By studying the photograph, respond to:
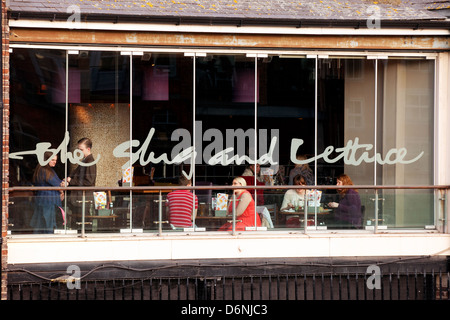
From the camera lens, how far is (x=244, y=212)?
1209 cm

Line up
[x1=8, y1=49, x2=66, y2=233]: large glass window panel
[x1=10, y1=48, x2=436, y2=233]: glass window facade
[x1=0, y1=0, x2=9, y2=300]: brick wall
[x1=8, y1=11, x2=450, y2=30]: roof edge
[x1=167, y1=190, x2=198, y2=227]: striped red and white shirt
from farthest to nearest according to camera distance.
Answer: [x1=10, y1=48, x2=436, y2=233]: glass window facade, [x1=167, y1=190, x2=198, y2=227]: striped red and white shirt, [x1=8, y1=11, x2=450, y2=30]: roof edge, [x1=8, y1=49, x2=66, y2=233]: large glass window panel, [x1=0, y1=0, x2=9, y2=300]: brick wall

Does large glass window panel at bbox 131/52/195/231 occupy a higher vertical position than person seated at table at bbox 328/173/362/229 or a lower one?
higher

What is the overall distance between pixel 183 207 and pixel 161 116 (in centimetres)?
212

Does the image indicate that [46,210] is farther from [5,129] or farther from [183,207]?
[183,207]

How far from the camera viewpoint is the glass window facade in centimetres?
1213

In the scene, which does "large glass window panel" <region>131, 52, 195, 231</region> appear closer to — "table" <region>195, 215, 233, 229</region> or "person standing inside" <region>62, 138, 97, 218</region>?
"person standing inside" <region>62, 138, 97, 218</region>

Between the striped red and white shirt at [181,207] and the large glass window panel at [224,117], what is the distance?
2.85 ft

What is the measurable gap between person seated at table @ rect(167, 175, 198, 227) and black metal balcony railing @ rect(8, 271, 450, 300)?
0.95 meters

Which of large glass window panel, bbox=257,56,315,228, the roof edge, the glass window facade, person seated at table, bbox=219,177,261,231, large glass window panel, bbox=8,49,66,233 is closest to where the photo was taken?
large glass window panel, bbox=8,49,66,233

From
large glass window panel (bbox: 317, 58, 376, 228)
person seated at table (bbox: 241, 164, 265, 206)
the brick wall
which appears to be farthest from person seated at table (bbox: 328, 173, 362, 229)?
the brick wall

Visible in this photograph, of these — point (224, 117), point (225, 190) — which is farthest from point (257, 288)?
point (224, 117)

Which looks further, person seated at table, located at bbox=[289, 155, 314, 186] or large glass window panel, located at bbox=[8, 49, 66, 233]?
person seated at table, located at bbox=[289, 155, 314, 186]

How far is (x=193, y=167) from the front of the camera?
13023mm

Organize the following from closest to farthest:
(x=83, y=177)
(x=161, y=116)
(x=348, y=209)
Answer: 1. (x=348, y=209)
2. (x=83, y=177)
3. (x=161, y=116)
